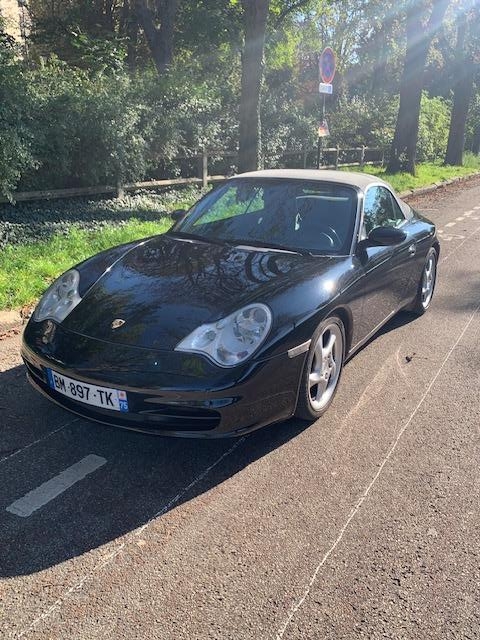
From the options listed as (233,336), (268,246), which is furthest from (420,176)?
(233,336)

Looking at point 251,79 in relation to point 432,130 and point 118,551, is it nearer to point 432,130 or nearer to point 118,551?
point 118,551

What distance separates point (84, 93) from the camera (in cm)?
891

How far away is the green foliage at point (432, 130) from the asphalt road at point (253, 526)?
23824 millimetres

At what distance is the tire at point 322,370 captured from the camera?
3387mm

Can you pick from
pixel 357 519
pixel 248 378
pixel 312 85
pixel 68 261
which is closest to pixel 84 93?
pixel 68 261

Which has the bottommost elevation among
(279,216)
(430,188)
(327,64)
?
(430,188)

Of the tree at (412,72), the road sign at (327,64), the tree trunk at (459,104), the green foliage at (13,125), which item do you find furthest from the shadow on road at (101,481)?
the tree trunk at (459,104)

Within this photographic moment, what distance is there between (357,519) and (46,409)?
205 centimetres

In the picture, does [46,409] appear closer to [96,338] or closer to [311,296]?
[96,338]

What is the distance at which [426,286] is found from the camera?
19.1 ft

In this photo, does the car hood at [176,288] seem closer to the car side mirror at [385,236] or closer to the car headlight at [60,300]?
the car headlight at [60,300]

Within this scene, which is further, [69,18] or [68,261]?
[69,18]

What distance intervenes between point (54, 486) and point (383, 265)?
2804 millimetres

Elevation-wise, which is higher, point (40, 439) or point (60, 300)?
point (60, 300)
